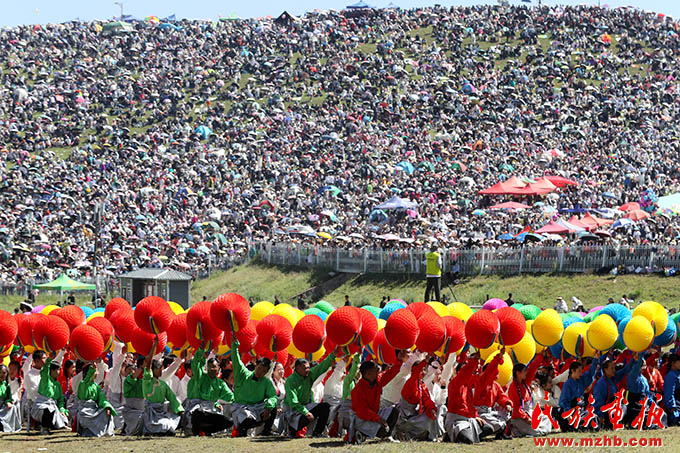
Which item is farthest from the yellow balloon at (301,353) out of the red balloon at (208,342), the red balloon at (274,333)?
the red balloon at (208,342)

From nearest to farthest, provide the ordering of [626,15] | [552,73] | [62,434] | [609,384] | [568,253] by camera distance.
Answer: [609,384] < [62,434] < [568,253] < [552,73] < [626,15]

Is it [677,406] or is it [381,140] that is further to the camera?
[381,140]

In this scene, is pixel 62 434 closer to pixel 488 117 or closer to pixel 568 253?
pixel 568 253

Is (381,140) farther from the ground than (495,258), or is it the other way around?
(381,140)

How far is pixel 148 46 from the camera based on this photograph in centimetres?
7425

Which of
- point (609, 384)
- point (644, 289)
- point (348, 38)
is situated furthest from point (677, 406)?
point (348, 38)

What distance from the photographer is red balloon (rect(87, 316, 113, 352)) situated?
56.9 ft

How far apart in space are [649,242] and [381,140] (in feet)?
76.0

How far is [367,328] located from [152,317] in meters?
3.36

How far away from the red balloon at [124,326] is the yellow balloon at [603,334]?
6.58 meters

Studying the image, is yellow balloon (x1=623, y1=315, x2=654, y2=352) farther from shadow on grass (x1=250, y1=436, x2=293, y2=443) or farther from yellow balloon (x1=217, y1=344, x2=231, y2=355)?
yellow balloon (x1=217, y1=344, x2=231, y2=355)

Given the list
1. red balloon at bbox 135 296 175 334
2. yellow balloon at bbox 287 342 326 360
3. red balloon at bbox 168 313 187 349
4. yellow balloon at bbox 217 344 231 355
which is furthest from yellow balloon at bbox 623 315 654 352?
red balloon at bbox 135 296 175 334

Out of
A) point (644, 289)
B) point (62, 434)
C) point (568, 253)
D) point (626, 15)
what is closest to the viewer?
point (62, 434)

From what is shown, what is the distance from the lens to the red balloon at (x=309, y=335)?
15.9m
